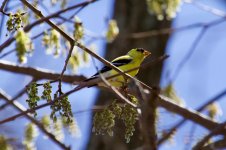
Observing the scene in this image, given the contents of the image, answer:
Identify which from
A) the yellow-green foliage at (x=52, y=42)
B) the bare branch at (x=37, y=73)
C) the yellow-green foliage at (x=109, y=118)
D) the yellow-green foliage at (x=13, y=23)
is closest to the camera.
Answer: the yellow-green foliage at (x=109, y=118)

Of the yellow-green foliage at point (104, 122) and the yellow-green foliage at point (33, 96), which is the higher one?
the yellow-green foliage at point (33, 96)

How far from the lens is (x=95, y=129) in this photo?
6.70 feet

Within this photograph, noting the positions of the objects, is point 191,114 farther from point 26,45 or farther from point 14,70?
point 26,45

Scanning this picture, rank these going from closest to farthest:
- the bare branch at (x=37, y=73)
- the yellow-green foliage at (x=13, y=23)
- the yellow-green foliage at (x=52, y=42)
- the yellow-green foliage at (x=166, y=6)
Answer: the yellow-green foliage at (x=13, y=23) → the yellow-green foliage at (x=52, y=42) → the yellow-green foliage at (x=166, y=6) → the bare branch at (x=37, y=73)

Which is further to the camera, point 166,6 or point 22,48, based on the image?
point 166,6

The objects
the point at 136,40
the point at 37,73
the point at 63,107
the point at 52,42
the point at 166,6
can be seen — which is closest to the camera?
the point at 63,107

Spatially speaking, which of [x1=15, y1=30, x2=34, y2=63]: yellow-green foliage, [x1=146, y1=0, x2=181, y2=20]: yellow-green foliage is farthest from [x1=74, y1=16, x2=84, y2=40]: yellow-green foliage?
[x1=15, y1=30, x2=34, y2=63]: yellow-green foliage

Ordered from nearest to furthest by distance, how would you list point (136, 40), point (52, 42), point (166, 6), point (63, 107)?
point (63, 107)
point (52, 42)
point (166, 6)
point (136, 40)

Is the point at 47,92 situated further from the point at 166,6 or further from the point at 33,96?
the point at 166,6

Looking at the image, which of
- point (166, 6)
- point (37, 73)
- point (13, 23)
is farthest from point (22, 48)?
point (37, 73)

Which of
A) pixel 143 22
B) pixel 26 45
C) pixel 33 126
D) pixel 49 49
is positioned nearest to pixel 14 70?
pixel 33 126

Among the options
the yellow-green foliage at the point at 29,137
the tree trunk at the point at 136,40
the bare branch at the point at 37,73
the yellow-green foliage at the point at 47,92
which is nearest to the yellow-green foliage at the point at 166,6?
the bare branch at the point at 37,73

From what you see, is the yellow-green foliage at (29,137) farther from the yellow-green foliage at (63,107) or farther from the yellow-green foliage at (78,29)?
the yellow-green foliage at (63,107)

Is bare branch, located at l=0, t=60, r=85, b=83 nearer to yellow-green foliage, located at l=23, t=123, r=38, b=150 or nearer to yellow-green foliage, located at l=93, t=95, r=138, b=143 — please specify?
yellow-green foliage, located at l=23, t=123, r=38, b=150
